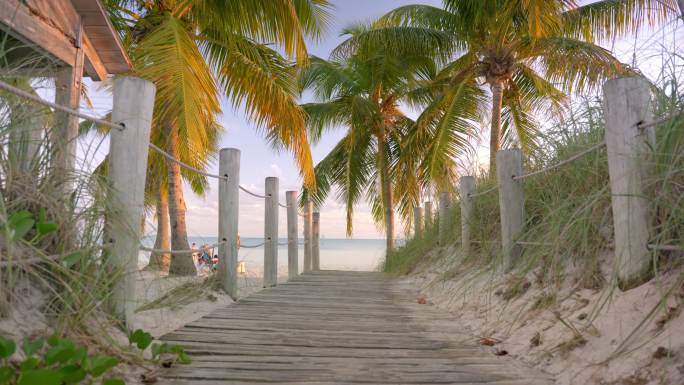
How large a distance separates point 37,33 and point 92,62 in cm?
166

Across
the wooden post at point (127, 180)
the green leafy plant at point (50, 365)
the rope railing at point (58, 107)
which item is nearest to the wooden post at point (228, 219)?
the wooden post at point (127, 180)

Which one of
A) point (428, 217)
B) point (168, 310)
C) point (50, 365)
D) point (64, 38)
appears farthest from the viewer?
point (428, 217)

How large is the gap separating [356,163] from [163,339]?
1182 centimetres

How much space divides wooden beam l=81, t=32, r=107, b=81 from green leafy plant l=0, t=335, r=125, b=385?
4021 millimetres

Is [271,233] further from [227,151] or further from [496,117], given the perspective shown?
[496,117]

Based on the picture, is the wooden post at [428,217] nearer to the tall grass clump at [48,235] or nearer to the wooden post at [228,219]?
the wooden post at [228,219]

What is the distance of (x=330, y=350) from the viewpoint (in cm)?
228

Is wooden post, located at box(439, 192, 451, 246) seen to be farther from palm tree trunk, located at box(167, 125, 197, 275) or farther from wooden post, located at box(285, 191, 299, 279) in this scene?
palm tree trunk, located at box(167, 125, 197, 275)

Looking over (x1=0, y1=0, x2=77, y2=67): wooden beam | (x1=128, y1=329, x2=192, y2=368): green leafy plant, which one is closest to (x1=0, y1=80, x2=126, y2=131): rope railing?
(x1=128, y1=329, x2=192, y2=368): green leafy plant

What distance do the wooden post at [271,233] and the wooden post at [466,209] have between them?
6.51ft

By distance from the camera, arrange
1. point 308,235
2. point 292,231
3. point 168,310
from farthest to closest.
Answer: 1. point 308,235
2. point 292,231
3. point 168,310

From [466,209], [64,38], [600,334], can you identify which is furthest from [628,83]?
[64,38]

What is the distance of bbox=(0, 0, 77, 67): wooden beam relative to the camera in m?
3.28

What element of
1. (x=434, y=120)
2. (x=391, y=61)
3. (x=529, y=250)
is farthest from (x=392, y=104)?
(x=529, y=250)
